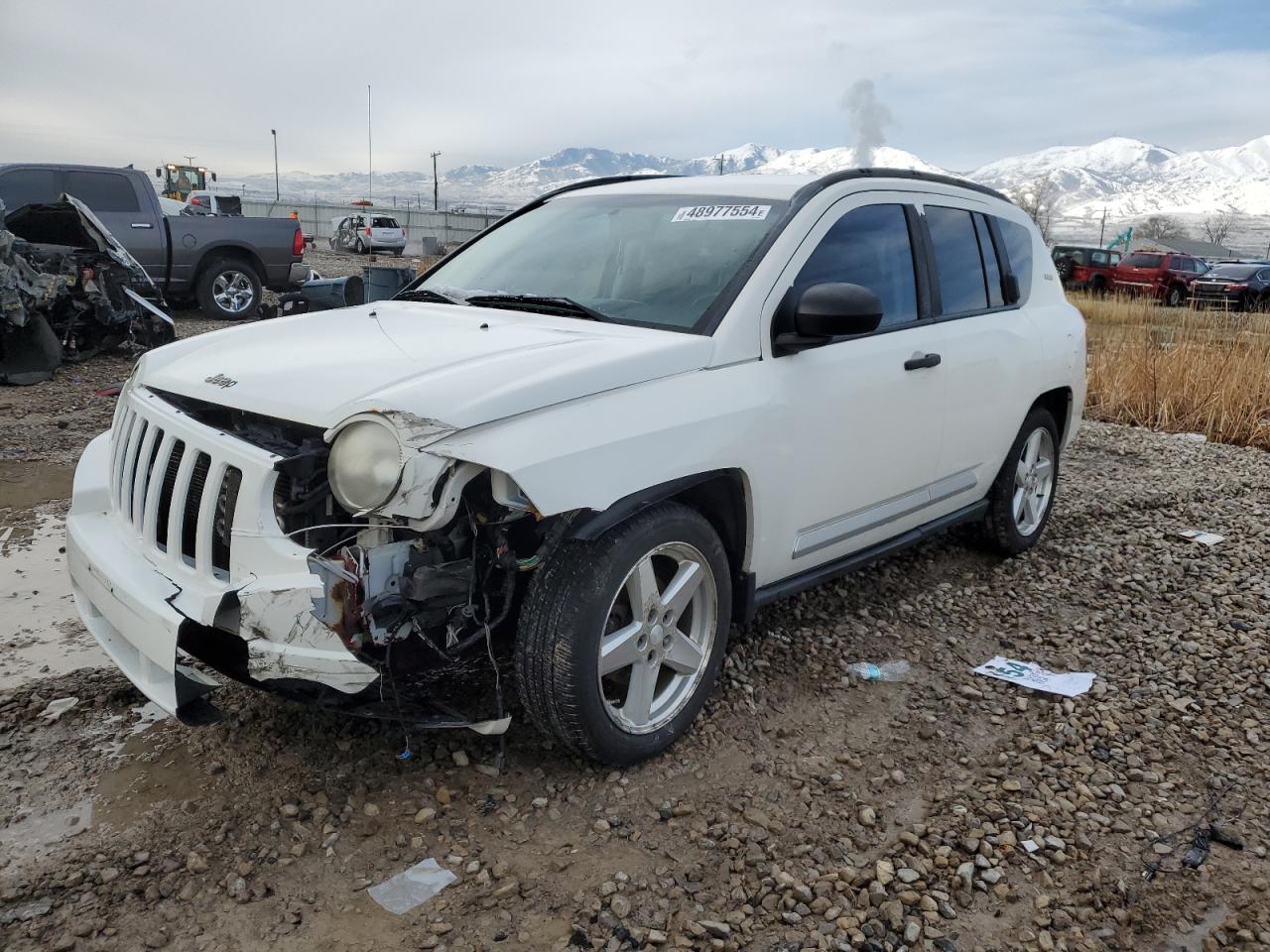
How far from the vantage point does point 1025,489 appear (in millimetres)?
5000

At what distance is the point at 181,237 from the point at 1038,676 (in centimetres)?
1168

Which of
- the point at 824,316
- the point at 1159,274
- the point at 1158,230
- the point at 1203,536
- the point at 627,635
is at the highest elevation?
the point at 1158,230

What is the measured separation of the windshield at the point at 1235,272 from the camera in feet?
86.9

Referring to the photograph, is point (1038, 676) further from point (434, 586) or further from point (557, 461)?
point (434, 586)

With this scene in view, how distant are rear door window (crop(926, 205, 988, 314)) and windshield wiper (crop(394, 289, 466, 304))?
2.00 m

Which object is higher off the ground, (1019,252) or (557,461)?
(1019,252)

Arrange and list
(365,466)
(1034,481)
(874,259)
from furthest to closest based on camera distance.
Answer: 1. (1034,481)
2. (874,259)
3. (365,466)

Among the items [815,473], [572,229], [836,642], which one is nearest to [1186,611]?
[836,642]

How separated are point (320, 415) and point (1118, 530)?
4.83 metres

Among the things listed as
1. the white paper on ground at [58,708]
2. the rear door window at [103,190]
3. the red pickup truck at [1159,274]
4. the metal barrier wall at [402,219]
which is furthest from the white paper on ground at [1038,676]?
the metal barrier wall at [402,219]

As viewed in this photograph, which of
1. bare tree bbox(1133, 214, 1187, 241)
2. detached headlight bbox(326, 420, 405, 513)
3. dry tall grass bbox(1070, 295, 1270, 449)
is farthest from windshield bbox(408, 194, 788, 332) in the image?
bare tree bbox(1133, 214, 1187, 241)

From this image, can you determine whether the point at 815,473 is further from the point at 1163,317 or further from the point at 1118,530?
the point at 1163,317

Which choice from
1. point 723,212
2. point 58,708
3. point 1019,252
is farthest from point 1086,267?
point 58,708

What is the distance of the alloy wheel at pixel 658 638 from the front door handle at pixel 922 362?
1287mm
